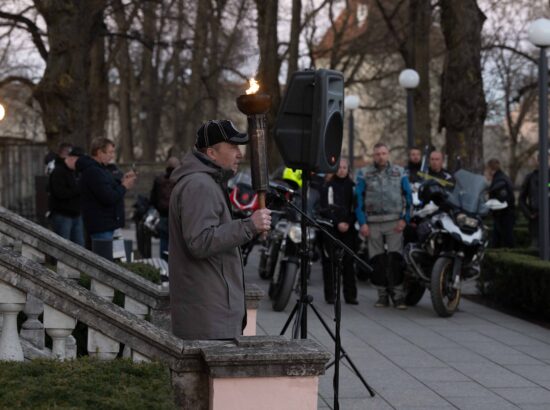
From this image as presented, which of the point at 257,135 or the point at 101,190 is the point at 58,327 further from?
the point at 101,190

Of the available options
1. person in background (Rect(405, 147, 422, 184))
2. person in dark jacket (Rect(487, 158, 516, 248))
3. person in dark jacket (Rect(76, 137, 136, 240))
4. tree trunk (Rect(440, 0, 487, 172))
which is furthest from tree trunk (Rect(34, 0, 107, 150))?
person in dark jacket (Rect(487, 158, 516, 248))

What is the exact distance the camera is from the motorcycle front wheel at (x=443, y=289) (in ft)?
42.3

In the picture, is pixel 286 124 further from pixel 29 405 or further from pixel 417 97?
pixel 417 97

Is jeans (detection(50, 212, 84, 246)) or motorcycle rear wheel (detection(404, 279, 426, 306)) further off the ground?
jeans (detection(50, 212, 84, 246))

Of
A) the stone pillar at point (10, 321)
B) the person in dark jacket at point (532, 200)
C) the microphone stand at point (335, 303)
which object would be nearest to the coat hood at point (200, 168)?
the stone pillar at point (10, 321)

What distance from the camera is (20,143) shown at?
21.6 m

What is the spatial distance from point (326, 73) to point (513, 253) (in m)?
7.43

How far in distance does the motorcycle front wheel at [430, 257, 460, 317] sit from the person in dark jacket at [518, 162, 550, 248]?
24.9 feet

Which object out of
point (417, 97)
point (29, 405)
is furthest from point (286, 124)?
point (417, 97)

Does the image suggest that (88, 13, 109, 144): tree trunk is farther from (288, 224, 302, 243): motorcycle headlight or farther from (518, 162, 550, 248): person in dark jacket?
(288, 224, 302, 243): motorcycle headlight

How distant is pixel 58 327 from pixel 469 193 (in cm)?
847

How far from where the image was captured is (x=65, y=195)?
1408 centimetres

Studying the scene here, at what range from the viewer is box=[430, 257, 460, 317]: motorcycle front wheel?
12891mm

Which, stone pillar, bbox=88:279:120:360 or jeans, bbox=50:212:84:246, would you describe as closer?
stone pillar, bbox=88:279:120:360
